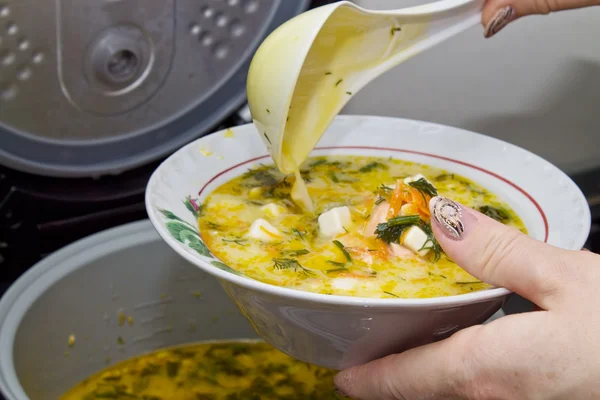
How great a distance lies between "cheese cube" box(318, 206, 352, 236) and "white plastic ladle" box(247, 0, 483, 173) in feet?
0.31

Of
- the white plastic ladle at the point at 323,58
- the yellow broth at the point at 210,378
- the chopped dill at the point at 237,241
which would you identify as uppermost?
the white plastic ladle at the point at 323,58

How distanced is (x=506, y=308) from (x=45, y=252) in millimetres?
853

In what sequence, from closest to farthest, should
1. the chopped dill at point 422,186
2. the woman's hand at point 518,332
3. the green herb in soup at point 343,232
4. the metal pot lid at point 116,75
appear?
the woman's hand at point 518,332
the green herb in soup at point 343,232
the chopped dill at point 422,186
the metal pot lid at point 116,75

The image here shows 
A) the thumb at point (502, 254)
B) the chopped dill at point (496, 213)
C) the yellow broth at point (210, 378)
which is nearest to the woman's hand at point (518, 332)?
the thumb at point (502, 254)

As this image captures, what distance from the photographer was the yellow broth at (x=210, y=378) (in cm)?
114

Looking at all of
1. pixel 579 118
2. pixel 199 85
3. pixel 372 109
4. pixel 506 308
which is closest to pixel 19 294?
pixel 199 85

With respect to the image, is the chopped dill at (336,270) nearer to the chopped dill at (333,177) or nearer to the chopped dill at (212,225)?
the chopped dill at (212,225)

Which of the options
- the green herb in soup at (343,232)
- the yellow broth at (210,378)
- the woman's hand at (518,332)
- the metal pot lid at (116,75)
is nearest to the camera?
the woman's hand at (518,332)

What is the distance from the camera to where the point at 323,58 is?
32.9 inches

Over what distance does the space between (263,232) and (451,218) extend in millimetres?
249

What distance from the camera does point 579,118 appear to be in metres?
1.58

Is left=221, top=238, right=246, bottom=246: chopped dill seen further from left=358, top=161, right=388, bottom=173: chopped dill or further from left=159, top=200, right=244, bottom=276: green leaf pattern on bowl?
left=358, top=161, right=388, bottom=173: chopped dill

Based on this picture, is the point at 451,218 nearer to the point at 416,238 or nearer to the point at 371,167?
the point at 416,238

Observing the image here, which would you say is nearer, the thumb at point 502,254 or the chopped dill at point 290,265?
the thumb at point 502,254
